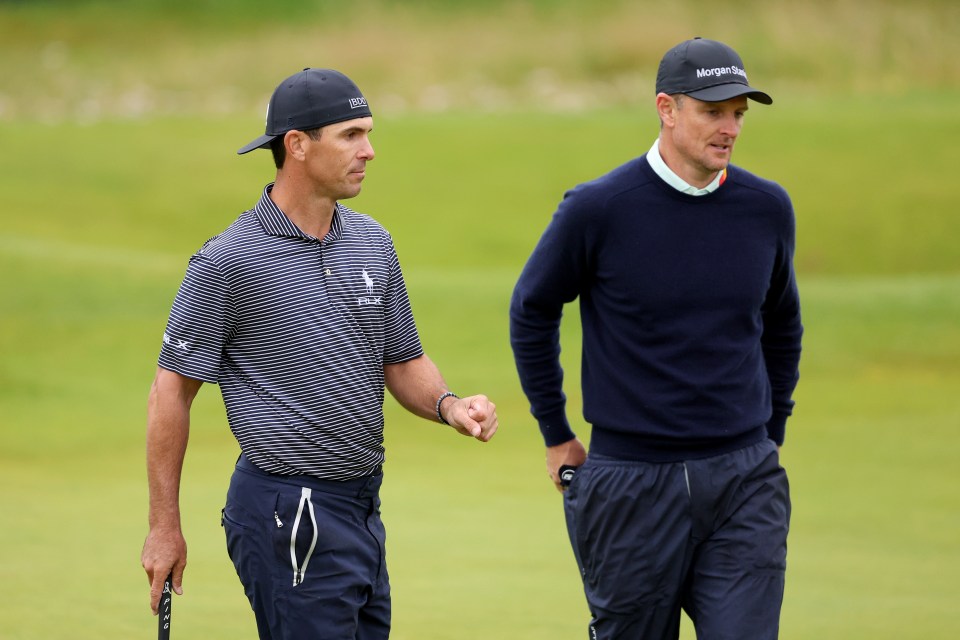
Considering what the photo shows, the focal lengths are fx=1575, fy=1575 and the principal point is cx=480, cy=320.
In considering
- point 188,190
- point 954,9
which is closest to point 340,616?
point 188,190

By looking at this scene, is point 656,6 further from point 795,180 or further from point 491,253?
point 491,253

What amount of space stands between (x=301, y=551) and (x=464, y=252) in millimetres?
10782

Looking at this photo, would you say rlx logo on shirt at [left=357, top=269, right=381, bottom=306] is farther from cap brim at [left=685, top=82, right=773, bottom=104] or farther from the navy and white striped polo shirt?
cap brim at [left=685, top=82, right=773, bottom=104]

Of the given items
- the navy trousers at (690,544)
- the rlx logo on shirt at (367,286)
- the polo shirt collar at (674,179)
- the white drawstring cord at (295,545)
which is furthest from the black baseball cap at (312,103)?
the navy trousers at (690,544)

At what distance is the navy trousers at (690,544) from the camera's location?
3.71 m

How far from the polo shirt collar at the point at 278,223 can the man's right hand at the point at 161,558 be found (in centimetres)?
71

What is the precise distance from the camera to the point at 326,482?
353cm

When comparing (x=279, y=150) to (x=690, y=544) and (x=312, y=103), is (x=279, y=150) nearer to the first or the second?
(x=312, y=103)

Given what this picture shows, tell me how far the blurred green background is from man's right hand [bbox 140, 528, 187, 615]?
169 cm

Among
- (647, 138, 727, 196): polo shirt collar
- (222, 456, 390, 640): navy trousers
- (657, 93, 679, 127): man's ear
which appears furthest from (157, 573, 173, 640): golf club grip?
(657, 93, 679, 127): man's ear

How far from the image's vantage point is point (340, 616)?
3484mm

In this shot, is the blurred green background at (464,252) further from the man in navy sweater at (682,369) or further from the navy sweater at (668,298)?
the navy sweater at (668,298)

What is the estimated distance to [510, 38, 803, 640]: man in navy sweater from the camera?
3.71 m

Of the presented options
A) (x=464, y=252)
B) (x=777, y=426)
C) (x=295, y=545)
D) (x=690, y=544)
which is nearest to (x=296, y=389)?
(x=295, y=545)
